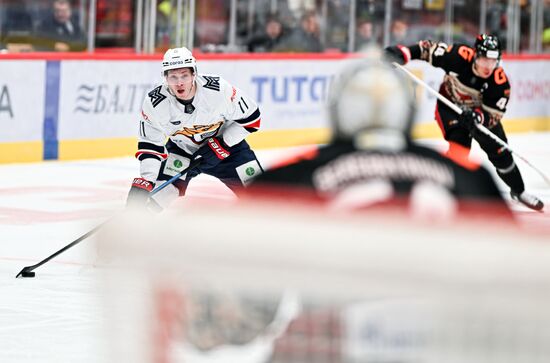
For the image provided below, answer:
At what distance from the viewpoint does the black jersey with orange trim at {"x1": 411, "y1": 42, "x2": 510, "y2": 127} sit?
9727 mm

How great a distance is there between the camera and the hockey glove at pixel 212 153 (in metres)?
7.37

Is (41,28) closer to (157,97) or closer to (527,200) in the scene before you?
(527,200)

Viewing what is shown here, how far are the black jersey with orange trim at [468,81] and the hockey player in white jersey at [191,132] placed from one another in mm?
2561

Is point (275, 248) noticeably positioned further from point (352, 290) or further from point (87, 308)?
point (87, 308)

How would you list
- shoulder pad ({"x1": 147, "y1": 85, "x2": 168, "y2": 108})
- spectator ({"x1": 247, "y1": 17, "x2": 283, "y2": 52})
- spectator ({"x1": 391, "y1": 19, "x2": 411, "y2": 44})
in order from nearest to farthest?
1. shoulder pad ({"x1": 147, "y1": 85, "x2": 168, "y2": 108})
2. spectator ({"x1": 247, "y1": 17, "x2": 283, "y2": 52})
3. spectator ({"x1": 391, "y1": 19, "x2": 411, "y2": 44})

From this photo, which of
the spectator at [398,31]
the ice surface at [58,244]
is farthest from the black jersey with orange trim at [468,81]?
the spectator at [398,31]

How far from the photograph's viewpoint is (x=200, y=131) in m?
7.42

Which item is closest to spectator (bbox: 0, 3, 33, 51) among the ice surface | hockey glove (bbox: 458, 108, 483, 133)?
the ice surface

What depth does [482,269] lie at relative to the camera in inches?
83.1

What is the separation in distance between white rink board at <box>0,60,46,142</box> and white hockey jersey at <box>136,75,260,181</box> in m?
4.77

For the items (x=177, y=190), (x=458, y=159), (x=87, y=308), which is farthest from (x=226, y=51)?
(x=458, y=159)

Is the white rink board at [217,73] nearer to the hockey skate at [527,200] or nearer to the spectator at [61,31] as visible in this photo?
the spectator at [61,31]

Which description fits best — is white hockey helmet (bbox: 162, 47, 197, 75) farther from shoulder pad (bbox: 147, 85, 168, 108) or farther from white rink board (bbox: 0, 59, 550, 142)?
white rink board (bbox: 0, 59, 550, 142)

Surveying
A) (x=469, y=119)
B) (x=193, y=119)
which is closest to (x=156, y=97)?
(x=193, y=119)
